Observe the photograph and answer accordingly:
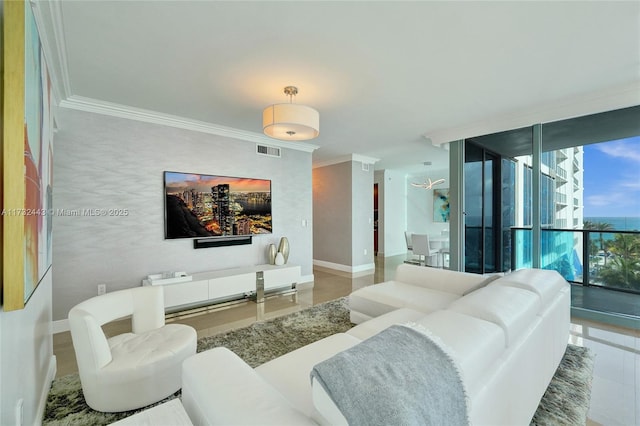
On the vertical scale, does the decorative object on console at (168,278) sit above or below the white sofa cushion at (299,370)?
above

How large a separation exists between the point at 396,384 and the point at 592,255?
4393mm

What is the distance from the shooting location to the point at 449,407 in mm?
870

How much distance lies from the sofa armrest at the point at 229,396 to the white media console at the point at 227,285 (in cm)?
240

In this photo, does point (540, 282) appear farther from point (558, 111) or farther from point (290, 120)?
point (558, 111)

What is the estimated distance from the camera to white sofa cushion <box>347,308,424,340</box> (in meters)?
1.97

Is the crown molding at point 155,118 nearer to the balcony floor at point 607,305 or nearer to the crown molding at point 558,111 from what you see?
the crown molding at point 558,111

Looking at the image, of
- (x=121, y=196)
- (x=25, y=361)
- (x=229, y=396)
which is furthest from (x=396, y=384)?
(x=121, y=196)

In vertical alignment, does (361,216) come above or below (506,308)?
above

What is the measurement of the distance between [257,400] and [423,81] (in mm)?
2964

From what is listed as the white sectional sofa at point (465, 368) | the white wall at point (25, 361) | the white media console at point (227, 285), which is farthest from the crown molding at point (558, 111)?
the white wall at point (25, 361)

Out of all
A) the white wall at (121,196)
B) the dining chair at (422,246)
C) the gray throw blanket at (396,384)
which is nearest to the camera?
the gray throw blanket at (396,384)

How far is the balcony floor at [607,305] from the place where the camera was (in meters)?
3.19

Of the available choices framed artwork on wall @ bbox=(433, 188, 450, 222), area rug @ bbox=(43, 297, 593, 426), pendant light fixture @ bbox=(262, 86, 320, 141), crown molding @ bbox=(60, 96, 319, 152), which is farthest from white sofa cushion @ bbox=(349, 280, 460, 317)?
framed artwork on wall @ bbox=(433, 188, 450, 222)

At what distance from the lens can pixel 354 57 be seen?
2.35 meters
